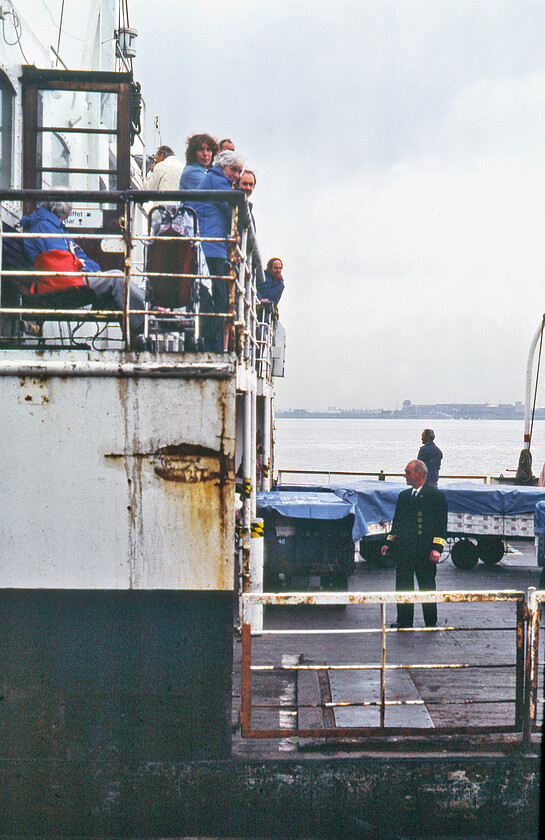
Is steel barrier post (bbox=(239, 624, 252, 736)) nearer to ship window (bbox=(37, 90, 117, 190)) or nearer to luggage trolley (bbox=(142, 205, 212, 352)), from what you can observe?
luggage trolley (bbox=(142, 205, 212, 352))

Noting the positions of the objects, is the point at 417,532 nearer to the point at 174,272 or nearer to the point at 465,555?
the point at 174,272

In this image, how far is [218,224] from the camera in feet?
21.2

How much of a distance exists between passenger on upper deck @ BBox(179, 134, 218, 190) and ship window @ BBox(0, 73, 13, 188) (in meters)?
2.29

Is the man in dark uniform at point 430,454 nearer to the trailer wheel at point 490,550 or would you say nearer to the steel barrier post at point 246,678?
the trailer wheel at point 490,550

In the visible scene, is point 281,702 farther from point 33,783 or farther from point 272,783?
point 33,783

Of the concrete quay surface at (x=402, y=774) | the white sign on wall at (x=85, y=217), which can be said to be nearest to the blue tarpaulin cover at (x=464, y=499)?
the white sign on wall at (x=85, y=217)

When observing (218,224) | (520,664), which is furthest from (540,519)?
(218,224)

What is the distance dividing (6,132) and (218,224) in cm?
301

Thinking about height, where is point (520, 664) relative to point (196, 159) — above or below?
below

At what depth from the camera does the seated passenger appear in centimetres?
630

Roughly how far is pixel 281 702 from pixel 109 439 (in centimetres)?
291

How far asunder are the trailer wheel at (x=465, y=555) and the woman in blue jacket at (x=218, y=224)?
25.7 feet

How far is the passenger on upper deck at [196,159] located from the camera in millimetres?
6684

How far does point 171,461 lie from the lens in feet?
18.7
